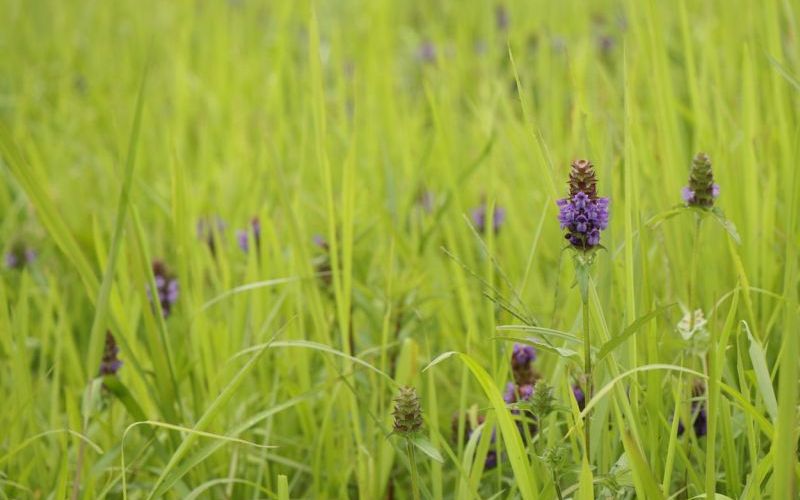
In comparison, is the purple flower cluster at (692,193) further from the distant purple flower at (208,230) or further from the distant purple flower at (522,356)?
the distant purple flower at (208,230)

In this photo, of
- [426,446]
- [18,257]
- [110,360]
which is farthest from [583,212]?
[18,257]

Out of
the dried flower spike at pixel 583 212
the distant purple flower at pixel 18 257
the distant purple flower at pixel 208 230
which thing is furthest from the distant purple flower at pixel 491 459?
the distant purple flower at pixel 18 257

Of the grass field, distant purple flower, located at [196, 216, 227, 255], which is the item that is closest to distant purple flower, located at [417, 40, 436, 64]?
→ the grass field

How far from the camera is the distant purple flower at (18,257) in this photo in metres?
2.17

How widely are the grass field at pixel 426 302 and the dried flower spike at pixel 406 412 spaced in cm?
4

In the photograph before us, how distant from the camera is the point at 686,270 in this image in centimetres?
167

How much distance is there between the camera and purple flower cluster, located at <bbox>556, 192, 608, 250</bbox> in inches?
44.8

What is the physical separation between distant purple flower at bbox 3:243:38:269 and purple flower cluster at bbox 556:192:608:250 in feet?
4.92

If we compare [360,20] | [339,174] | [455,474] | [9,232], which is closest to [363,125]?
[339,174]

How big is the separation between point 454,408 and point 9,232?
5.10ft

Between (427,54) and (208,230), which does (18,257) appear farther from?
(427,54)

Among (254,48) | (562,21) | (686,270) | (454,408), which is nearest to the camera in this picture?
(686,270)

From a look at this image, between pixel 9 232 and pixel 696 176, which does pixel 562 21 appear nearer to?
pixel 9 232

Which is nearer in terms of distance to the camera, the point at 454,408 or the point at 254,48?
the point at 454,408
